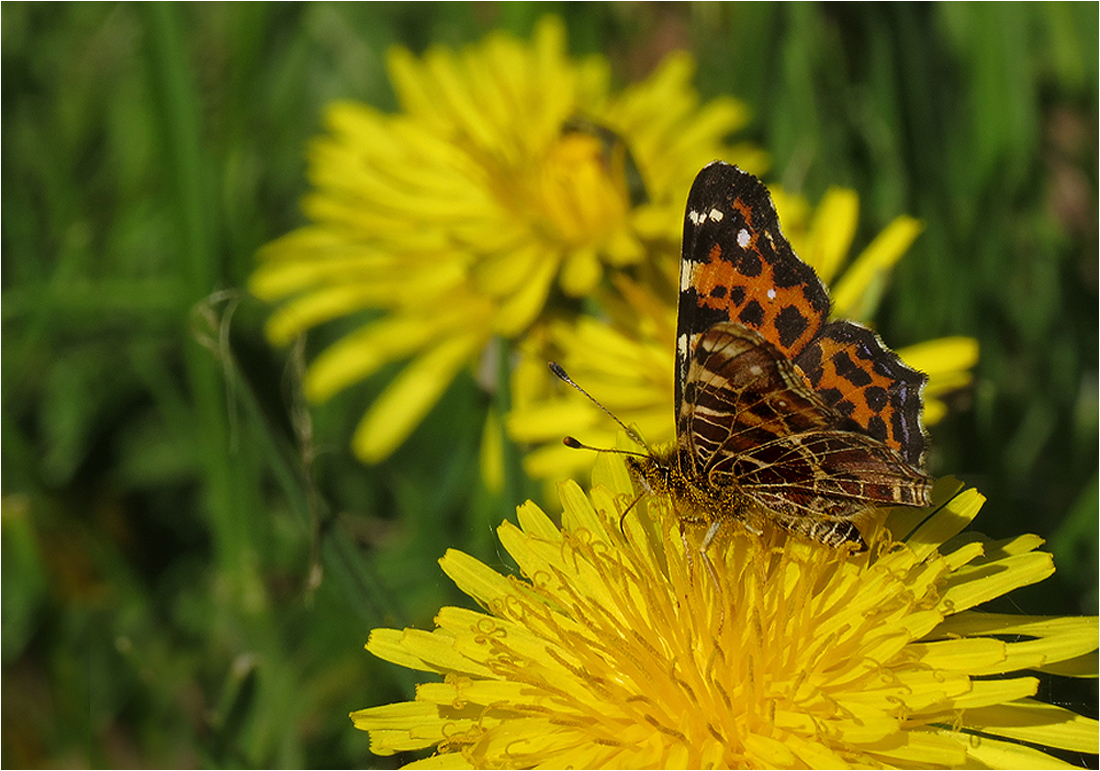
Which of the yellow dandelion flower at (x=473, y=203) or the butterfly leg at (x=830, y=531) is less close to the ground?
the yellow dandelion flower at (x=473, y=203)

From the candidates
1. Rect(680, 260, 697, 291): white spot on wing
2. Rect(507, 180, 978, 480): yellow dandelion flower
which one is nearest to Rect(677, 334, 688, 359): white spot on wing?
Rect(680, 260, 697, 291): white spot on wing

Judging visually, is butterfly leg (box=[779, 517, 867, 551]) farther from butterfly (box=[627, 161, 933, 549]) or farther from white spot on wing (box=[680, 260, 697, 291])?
white spot on wing (box=[680, 260, 697, 291])

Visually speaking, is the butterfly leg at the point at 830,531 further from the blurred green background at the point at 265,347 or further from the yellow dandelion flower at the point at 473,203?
the yellow dandelion flower at the point at 473,203

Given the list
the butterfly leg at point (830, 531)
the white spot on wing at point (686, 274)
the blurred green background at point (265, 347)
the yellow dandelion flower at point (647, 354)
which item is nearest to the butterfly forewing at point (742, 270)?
the white spot on wing at point (686, 274)

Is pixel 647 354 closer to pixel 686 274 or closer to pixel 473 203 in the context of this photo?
pixel 686 274

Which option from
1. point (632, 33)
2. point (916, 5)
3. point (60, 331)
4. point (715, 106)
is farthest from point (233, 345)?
point (632, 33)

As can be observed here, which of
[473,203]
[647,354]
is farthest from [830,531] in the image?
[473,203]
